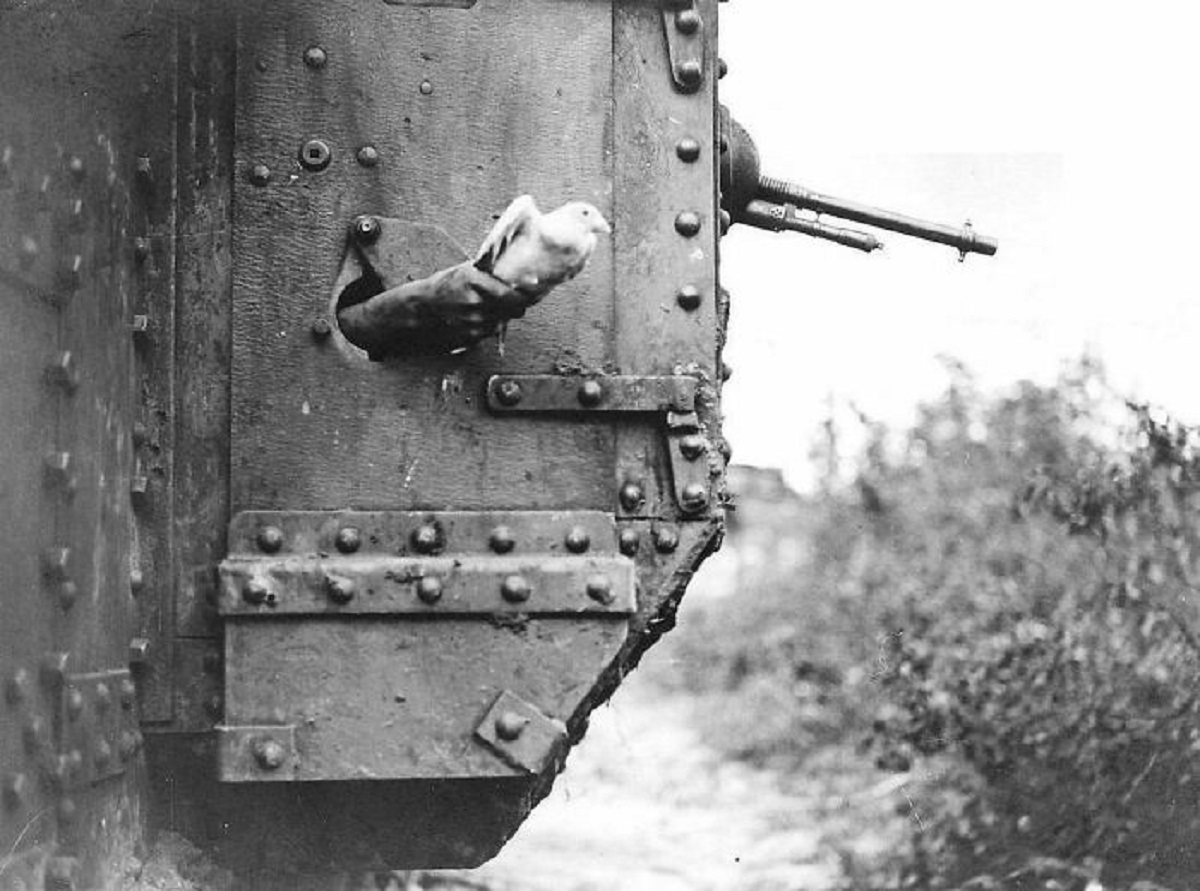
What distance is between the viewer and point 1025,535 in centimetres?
912

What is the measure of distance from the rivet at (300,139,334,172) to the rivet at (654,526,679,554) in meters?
0.83

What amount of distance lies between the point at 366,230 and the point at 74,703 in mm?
889

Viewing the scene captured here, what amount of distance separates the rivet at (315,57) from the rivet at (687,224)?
0.65 meters

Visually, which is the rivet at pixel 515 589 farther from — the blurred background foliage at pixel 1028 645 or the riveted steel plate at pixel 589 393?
the blurred background foliage at pixel 1028 645

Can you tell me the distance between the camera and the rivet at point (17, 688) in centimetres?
216

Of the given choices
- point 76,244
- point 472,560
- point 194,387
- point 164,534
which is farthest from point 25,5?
point 472,560

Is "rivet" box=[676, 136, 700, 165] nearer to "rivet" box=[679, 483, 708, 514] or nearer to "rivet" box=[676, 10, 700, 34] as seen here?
"rivet" box=[676, 10, 700, 34]

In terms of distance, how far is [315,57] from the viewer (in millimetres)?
2732

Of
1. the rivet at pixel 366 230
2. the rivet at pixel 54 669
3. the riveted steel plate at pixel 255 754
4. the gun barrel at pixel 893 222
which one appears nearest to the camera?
the rivet at pixel 54 669

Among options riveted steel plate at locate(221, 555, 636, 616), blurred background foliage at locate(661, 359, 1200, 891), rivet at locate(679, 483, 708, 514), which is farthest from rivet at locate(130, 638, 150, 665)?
blurred background foliage at locate(661, 359, 1200, 891)

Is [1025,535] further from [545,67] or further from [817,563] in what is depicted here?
[545,67]

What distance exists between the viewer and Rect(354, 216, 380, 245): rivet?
8.84 ft

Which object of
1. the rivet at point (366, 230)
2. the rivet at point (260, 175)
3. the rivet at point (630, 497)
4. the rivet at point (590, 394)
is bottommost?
the rivet at point (630, 497)

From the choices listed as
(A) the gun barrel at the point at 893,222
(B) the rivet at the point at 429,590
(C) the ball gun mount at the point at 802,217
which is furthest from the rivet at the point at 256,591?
(A) the gun barrel at the point at 893,222
